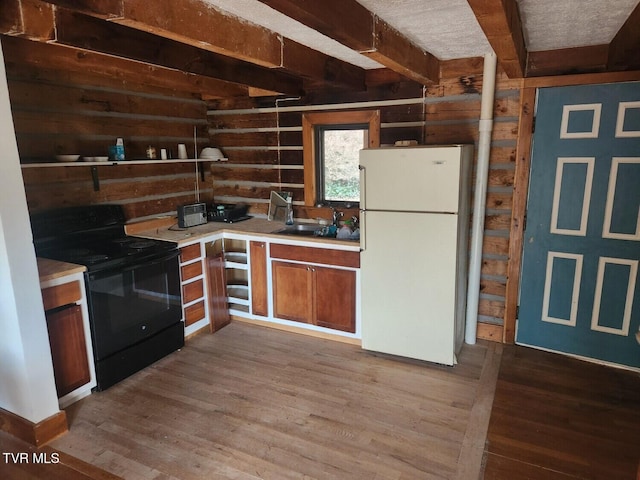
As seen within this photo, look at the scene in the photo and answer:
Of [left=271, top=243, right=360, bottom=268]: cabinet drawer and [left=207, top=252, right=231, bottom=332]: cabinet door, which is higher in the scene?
[left=271, top=243, right=360, bottom=268]: cabinet drawer

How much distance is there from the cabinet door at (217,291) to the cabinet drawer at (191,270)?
0.33ft

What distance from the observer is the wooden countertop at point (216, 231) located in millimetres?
3494

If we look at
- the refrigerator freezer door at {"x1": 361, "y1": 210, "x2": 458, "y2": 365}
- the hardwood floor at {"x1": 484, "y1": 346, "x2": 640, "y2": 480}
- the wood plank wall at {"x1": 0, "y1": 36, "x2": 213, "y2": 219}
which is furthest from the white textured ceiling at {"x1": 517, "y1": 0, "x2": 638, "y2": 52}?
the wood plank wall at {"x1": 0, "y1": 36, "x2": 213, "y2": 219}

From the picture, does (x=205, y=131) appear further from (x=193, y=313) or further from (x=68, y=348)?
(x=68, y=348)

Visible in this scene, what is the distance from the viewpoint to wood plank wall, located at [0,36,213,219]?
115 inches

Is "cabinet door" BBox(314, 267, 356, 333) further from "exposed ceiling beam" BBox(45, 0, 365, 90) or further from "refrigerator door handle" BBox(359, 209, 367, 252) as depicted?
"exposed ceiling beam" BBox(45, 0, 365, 90)

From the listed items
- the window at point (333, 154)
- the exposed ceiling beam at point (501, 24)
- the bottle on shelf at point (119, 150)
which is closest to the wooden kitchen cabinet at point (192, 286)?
the bottle on shelf at point (119, 150)

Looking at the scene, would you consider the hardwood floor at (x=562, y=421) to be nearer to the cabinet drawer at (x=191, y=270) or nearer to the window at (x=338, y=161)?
the window at (x=338, y=161)

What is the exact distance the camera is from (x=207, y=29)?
80.4 inches

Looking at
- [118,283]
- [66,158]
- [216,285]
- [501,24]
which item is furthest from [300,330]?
[501,24]

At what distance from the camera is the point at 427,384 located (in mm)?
2975

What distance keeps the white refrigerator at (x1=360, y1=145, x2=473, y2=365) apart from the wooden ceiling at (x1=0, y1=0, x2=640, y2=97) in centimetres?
65

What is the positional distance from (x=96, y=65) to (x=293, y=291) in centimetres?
224

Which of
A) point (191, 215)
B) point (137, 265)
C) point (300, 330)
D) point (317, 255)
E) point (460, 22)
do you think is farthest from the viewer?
point (191, 215)
